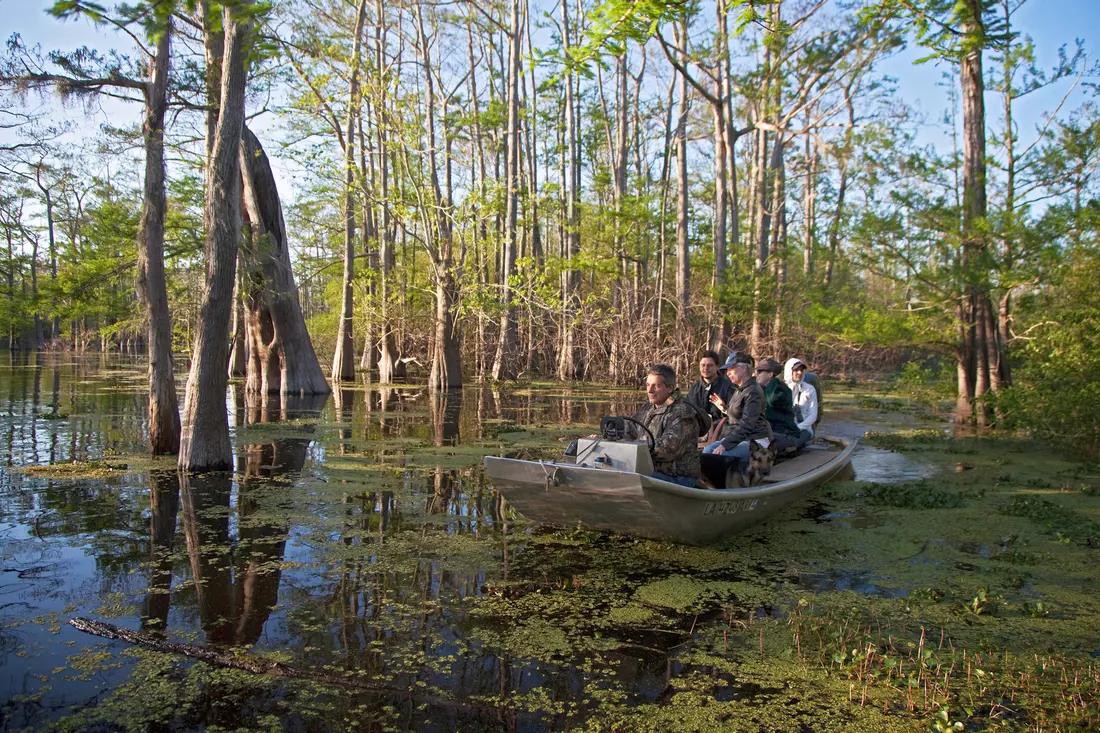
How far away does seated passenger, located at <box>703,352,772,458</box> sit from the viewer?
7.16 meters

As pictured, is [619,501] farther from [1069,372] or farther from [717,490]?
[1069,372]

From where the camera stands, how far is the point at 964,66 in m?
12.6

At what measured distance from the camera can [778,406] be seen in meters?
8.66

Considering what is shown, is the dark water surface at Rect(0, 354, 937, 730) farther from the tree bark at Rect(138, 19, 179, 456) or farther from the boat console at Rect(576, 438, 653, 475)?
the tree bark at Rect(138, 19, 179, 456)

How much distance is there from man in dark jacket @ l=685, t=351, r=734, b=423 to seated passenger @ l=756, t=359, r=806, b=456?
625 mm

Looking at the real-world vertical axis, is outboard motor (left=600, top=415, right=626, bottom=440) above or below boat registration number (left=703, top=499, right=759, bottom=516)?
above

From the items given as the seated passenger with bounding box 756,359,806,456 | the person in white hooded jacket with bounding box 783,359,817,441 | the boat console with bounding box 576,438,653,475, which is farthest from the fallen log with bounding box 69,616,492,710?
the person in white hooded jacket with bounding box 783,359,817,441

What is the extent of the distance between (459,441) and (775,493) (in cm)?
585

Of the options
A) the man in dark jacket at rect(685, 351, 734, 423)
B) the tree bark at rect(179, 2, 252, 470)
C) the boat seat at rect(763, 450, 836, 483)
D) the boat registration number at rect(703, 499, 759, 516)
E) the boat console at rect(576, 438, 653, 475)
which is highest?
the tree bark at rect(179, 2, 252, 470)

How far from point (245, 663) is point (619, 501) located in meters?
2.63

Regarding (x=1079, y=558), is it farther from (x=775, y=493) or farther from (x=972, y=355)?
(x=972, y=355)

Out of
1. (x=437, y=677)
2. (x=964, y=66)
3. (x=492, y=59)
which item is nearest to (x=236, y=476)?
(x=437, y=677)

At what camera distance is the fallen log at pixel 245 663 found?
3.45 m

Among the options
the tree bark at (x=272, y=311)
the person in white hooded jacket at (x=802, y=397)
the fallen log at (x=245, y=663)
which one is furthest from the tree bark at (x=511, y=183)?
the fallen log at (x=245, y=663)
